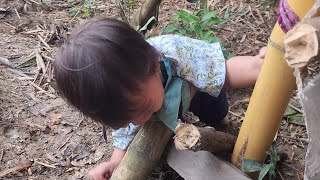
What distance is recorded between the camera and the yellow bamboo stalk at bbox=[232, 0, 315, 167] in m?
1.33

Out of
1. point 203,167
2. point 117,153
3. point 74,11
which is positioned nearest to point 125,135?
point 117,153

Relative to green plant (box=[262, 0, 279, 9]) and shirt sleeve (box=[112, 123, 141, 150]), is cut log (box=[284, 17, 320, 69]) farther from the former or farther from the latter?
green plant (box=[262, 0, 279, 9])

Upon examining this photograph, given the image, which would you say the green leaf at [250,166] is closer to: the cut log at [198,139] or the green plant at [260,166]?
the green plant at [260,166]

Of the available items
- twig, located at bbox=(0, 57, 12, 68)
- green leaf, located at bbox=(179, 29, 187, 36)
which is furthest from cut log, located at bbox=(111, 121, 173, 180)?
twig, located at bbox=(0, 57, 12, 68)

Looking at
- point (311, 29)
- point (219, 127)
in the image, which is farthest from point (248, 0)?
point (311, 29)

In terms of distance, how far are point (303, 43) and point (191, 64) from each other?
811 millimetres

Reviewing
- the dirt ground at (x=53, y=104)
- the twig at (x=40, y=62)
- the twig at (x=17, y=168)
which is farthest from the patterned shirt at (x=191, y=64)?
the twig at (x=40, y=62)

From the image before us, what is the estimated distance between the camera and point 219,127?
211 cm

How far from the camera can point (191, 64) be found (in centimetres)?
168

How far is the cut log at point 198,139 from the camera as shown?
4.74 ft

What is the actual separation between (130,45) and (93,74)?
0.14 m

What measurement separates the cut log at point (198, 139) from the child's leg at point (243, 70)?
20 centimetres

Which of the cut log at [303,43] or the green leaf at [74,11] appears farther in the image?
the green leaf at [74,11]

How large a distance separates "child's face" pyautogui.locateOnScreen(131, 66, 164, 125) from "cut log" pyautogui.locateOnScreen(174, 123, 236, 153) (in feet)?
0.40
